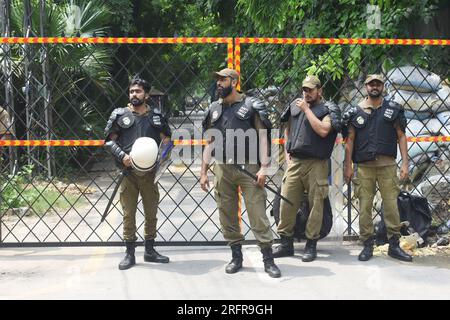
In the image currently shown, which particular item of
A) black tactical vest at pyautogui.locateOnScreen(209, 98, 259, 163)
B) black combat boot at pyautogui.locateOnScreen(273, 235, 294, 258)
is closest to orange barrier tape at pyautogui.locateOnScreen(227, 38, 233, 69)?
black tactical vest at pyautogui.locateOnScreen(209, 98, 259, 163)

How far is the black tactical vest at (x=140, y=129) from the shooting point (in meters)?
5.77

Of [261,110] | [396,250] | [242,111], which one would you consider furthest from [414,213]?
[242,111]

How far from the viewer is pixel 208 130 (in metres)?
5.79

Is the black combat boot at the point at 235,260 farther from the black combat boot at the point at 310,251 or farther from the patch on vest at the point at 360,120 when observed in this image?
the patch on vest at the point at 360,120

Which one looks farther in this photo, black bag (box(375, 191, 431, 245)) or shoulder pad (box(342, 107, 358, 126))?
black bag (box(375, 191, 431, 245))

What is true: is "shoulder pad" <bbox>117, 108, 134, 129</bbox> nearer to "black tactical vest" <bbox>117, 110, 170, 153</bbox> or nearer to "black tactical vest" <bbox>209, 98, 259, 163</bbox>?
"black tactical vest" <bbox>117, 110, 170, 153</bbox>

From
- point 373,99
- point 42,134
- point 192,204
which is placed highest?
point 373,99

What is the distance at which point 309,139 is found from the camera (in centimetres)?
586

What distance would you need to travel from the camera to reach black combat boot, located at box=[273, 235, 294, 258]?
245 inches

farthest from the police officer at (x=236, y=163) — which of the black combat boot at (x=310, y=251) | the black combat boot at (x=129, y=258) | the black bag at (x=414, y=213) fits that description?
the black bag at (x=414, y=213)

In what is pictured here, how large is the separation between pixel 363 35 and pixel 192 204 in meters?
3.88

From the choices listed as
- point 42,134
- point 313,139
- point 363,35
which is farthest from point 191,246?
point 42,134

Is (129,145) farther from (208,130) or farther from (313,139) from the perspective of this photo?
(313,139)

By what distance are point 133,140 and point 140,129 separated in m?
0.12
